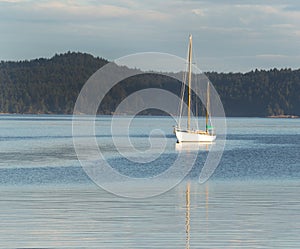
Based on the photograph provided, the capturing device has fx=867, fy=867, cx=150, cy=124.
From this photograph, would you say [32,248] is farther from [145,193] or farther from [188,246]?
[145,193]

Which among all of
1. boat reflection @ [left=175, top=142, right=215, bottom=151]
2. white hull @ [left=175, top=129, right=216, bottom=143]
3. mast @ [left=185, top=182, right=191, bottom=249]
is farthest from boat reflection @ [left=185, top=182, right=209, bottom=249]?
white hull @ [left=175, top=129, right=216, bottom=143]

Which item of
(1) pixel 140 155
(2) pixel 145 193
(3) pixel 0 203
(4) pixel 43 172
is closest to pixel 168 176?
(4) pixel 43 172

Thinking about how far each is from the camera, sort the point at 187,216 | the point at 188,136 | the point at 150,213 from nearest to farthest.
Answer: the point at 187,216 < the point at 150,213 < the point at 188,136

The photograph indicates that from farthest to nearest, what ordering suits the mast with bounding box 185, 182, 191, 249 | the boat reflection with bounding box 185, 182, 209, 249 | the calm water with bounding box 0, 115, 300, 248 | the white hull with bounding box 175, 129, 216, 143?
the white hull with bounding box 175, 129, 216, 143, the boat reflection with bounding box 185, 182, 209, 249, the mast with bounding box 185, 182, 191, 249, the calm water with bounding box 0, 115, 300, 248

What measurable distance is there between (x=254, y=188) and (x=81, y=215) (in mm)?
12286

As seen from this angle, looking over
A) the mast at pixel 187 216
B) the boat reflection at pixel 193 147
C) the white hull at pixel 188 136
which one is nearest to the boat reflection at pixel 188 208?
the mast at pixel 187 216

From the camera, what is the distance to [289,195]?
32.4m

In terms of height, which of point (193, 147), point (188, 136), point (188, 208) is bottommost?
point (188, 208)

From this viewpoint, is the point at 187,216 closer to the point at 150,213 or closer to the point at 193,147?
the point at 150,213

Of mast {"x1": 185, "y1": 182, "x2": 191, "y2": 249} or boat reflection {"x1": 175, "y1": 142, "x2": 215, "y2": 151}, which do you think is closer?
mast {"x1": 185, "y1": 182, "x2": 191, "y2": 249}

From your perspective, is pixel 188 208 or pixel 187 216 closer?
pixel 187 216

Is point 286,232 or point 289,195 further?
point 289,195

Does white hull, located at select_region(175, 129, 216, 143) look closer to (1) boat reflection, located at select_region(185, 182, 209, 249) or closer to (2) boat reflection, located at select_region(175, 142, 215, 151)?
(2) boat reflection, located at select_region(175, 142, 215, 151)

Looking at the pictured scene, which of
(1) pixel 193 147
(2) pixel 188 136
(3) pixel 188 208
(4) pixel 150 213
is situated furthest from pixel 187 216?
(2) pixel 188 136
